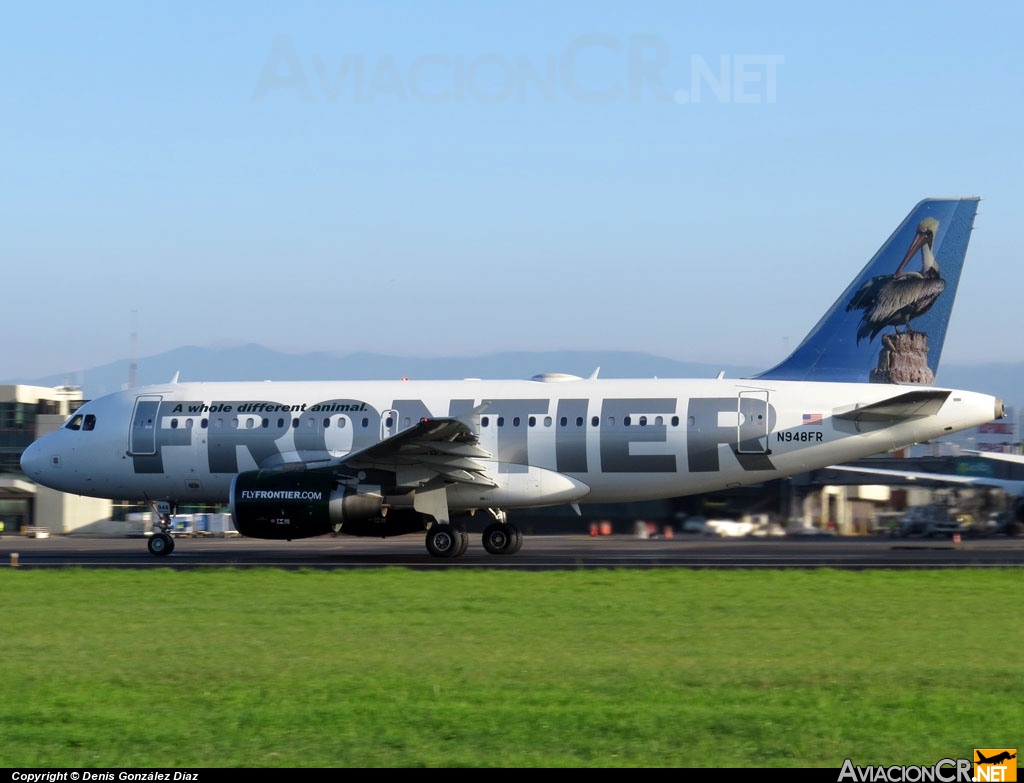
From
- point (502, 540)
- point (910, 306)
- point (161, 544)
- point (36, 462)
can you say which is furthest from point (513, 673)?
point (36, 462)

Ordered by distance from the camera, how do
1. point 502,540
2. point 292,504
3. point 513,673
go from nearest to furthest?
point 513,673 → point 292,504 → point 502,540

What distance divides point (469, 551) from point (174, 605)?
13.2 m

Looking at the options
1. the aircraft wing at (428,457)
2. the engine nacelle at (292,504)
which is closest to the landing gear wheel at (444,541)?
the aircraft wing at (428,457)

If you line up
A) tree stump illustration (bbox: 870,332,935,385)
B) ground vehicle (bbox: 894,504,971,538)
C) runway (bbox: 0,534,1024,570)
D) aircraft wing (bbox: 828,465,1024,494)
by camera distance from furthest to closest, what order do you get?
aircraft wing (bbox: 828,465,1024,494) → ground vehicle (bbox: 894,504,971,538) → tree stump illustration (bbox: 870,332,935,385) → runway (bbox: 0,534,1024,570)

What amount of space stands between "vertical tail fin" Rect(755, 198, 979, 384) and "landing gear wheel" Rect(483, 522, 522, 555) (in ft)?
22.1

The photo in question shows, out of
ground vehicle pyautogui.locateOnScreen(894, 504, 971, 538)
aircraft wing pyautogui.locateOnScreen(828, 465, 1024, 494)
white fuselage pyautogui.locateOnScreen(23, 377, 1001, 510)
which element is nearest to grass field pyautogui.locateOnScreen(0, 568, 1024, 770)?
white fuselage pyautogui.locateOnScreen(23, 377, 1001, 510)

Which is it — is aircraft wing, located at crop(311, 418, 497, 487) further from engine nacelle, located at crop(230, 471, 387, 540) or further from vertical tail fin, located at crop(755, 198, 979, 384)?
vertical tail fin, located at crop(755, 198, 979, 384)

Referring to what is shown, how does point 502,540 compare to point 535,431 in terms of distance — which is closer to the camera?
point 535,431

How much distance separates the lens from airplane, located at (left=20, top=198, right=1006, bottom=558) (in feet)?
84.7

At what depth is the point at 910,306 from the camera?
27734mm

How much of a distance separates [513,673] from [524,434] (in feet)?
52.2

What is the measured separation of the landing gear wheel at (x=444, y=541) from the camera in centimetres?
2673

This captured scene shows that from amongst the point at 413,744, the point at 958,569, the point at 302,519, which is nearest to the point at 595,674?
the point at 413,744

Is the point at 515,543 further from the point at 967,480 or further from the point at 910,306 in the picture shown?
the point at 967,480
